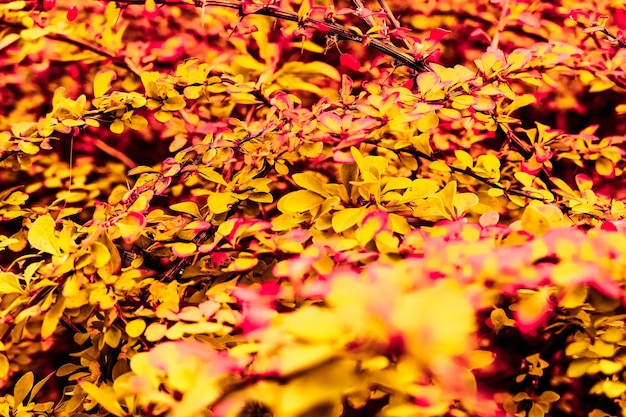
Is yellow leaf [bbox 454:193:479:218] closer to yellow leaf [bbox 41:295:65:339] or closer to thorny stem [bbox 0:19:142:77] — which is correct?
yellow leaf [bbox 41:295:65:339]

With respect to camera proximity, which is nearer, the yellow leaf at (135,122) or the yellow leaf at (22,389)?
the yellow leaf at (22,389)

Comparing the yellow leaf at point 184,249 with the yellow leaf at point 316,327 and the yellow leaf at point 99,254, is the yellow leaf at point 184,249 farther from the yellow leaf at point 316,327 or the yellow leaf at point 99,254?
the yellow leaf at point 316,327

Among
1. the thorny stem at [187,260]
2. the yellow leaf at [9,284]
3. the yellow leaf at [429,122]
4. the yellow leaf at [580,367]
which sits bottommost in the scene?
the yellow leaf at [580,367]

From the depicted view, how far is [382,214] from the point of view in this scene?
80cm

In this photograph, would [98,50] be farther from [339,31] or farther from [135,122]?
[339,31]

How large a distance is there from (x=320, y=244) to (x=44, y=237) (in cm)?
49

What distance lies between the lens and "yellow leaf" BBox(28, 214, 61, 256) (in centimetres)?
89

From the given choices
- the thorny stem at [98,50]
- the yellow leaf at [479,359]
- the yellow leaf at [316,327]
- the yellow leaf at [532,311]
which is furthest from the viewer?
the thorny stem at [98,50]

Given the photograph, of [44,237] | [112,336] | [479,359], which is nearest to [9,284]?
[44,237]

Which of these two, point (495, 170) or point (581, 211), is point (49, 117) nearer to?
point (495, 170)

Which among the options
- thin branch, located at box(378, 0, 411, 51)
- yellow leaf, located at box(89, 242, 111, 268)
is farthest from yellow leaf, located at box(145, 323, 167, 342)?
thin branch, located at box(378, 0, 411, 51)

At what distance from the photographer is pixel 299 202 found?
0.97 meters

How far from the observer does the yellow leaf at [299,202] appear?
96cm

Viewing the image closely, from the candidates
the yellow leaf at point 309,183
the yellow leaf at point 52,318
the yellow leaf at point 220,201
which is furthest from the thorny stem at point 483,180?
the yellow leaf at point 52,318
